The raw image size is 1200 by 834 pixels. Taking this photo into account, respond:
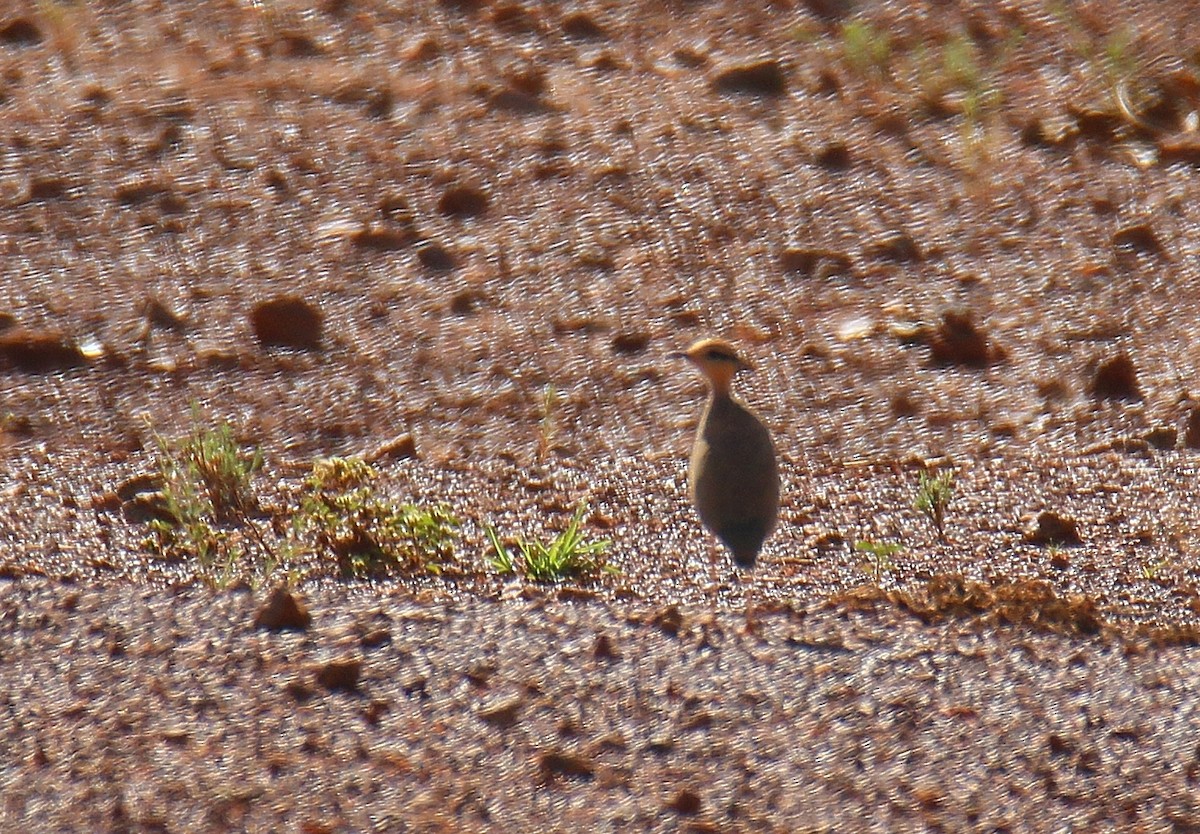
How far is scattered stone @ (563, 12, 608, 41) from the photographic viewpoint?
27.2 ft

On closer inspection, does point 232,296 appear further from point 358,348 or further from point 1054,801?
point 1054,801

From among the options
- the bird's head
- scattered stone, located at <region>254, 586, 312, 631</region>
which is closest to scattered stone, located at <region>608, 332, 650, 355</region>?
the bird's head

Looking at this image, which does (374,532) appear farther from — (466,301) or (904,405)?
(904,405)

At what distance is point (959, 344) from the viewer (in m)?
6.51

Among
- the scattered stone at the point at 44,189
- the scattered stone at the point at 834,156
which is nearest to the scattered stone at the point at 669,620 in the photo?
the scattered stone at the point at 834,156

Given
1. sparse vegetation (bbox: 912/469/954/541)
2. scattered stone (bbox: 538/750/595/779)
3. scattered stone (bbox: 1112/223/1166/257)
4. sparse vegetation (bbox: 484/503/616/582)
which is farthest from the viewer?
scattered stone (bbox: 1112/223/1166/257)

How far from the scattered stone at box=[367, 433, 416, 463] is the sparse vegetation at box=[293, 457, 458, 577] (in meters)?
0.43

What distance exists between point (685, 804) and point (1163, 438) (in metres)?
2.62

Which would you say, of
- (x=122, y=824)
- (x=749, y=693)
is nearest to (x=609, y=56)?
(x=749, y=693)

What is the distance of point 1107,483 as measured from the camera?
5.72 metres

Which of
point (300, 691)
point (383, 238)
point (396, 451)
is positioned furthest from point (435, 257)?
point (300, 691)

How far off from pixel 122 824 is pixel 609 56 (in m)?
4.96

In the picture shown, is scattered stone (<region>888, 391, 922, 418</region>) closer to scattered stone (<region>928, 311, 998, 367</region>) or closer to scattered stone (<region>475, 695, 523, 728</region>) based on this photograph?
scattered stone (<region>928, 311, 998, 367</region>)

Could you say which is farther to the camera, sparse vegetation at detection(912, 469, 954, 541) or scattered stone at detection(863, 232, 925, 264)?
scattered stone at detection(863, 232, 925, 264)
